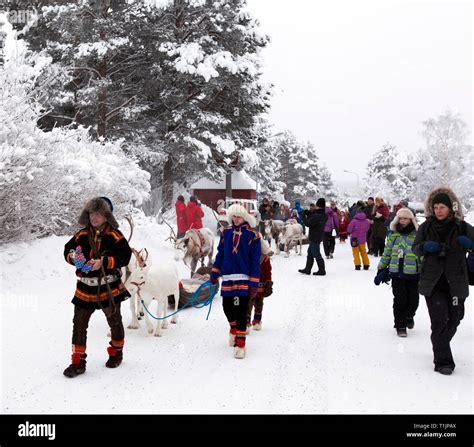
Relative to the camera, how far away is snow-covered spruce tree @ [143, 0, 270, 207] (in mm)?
22141

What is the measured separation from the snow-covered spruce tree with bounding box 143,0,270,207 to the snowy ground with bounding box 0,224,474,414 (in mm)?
14813

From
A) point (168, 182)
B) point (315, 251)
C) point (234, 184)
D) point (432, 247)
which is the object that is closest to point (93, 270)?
point (432, 247)

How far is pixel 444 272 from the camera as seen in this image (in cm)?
520

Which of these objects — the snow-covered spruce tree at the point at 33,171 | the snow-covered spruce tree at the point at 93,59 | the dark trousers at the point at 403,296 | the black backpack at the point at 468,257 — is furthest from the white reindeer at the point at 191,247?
the snow-covered spruce tree at the point at 93,59

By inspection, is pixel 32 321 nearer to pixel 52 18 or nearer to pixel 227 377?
pixel 227 377

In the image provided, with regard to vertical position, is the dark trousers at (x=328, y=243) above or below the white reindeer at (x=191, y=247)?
below

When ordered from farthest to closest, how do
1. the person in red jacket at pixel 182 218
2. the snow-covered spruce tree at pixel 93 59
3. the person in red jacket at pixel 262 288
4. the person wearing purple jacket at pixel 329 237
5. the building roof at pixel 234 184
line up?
the building roof at pixel 234 184 → the snow-covered spruce tree at pixel 93 59 → the person wearing purple jacket at pixel 329 237 → the person in red jacket at pixel 182 218 → the person in red jacket at pixel 262 288

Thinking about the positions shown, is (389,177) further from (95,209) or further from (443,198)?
(95,209)

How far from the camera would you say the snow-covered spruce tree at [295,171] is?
2579 inches

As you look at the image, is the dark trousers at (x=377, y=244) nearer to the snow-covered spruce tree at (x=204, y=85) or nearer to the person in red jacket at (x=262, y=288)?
the person in red jacket at (x=262, y=288)

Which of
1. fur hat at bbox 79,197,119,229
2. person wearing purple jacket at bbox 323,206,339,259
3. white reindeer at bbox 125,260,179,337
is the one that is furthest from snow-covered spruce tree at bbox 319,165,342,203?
fur hat at bbox 79,197,119,229
